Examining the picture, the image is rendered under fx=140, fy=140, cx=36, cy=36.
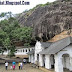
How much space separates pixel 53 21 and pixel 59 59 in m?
17.9

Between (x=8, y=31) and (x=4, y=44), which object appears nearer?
(x=4, y=44)

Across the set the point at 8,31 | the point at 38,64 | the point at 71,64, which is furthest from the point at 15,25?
the point at 71,64

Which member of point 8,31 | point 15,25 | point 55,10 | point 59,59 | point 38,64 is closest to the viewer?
point 59,59

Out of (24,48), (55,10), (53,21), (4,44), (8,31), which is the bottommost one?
(24,48)

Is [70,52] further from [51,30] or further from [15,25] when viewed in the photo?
Answer: [15,25]

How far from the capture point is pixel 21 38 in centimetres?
4084

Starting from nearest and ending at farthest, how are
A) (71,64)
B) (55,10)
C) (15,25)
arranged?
(71,64)
(55,10)
(15,25)

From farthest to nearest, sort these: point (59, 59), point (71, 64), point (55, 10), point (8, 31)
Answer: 1. point (8, 31)
2. point (55, 10)
3. point (71, 64)
4. point (59, 59)

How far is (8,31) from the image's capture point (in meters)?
43.4

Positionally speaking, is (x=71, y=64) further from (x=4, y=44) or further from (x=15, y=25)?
(x=15, y=25)

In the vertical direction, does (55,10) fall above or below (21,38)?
above

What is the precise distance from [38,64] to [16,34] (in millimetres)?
15989

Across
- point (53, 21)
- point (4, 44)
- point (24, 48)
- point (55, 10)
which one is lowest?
point (24, 48)

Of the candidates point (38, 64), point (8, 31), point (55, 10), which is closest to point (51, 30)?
point (55, 10)
